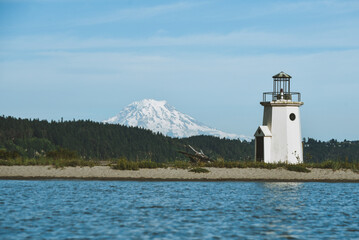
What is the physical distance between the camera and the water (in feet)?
78.0

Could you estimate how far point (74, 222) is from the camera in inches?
1022

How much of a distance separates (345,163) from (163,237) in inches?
1362

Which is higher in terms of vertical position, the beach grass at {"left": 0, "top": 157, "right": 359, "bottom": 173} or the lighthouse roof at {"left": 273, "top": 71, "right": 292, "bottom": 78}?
the lighthouse roof at {"left": 273, "top": 71, "right": 292, "bottom": 78}

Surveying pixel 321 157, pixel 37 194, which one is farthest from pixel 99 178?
pixel 321 157

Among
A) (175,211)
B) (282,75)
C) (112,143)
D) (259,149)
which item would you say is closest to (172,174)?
(259,149)

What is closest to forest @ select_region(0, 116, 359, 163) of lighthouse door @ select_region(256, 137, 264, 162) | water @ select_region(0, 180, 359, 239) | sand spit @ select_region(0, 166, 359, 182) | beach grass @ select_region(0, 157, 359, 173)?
beach grass @ select_region(0, 157, 359, 173)

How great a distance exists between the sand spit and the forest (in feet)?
147

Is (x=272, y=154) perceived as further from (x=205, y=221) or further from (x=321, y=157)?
(x=321, y=157)

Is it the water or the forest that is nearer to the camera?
the water

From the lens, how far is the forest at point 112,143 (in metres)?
105

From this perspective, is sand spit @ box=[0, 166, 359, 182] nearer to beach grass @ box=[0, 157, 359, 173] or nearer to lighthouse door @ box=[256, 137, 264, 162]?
beach grass @ box=[0, 157, 359, 173]

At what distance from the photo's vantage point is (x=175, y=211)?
3061 cm

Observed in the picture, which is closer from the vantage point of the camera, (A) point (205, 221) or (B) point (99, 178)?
(A) point (205, 221)

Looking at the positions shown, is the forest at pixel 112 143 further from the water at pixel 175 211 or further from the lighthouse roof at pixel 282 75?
the water at pixel 175 211
